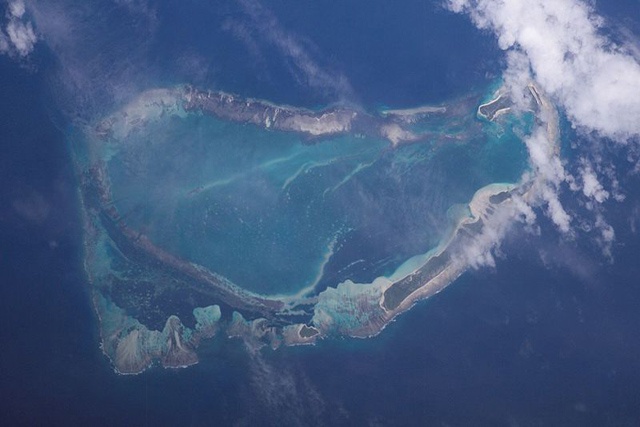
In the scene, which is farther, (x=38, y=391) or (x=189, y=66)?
(x=189, y=66)

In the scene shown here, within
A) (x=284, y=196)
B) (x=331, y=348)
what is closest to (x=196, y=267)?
(x=284, y=196)

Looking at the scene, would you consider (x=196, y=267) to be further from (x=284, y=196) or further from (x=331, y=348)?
(x=331, y=348)

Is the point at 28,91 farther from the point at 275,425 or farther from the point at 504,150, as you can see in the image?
the point at 504,150

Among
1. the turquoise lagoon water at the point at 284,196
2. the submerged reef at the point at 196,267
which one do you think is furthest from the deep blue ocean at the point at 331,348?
the turquoise lagoon water at the point at 284,196

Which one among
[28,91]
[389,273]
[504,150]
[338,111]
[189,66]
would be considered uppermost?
[28,91]

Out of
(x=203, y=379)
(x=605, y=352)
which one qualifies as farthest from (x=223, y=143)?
(x=605, y=352)

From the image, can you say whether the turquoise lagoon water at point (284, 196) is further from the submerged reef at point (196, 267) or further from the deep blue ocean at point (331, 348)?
the deep blue ocean at point (331, 348)

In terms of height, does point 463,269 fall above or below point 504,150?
below
